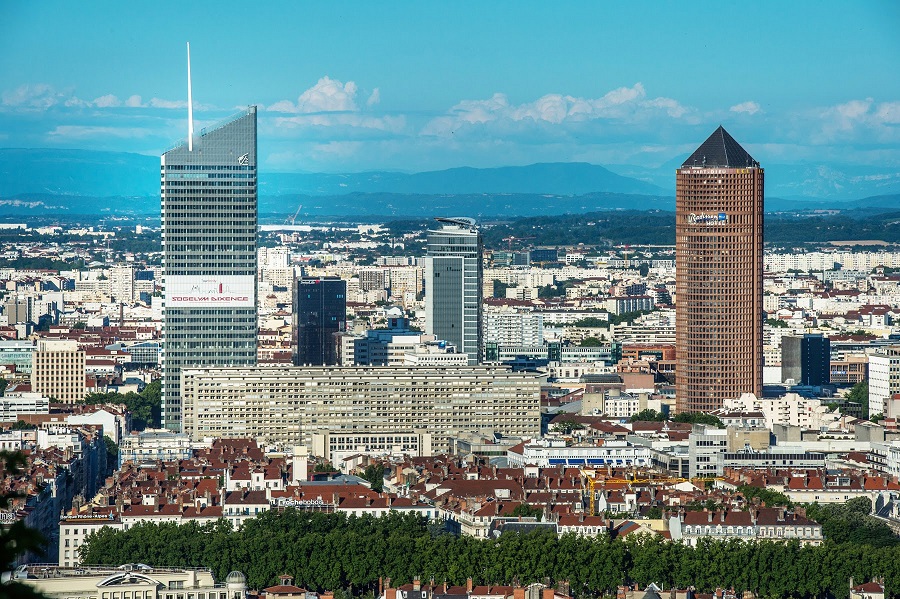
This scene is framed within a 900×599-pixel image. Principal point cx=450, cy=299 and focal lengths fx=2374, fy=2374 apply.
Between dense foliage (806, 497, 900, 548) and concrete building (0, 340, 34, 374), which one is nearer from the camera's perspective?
dense foliage (806, 497, 900, 548)

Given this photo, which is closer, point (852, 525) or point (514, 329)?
point (852, 525)

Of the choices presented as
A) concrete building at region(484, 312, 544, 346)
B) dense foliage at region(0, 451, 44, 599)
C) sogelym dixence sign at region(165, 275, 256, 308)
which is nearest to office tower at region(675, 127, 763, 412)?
sogelym dixence sign at region(165, 275, 256, 308)

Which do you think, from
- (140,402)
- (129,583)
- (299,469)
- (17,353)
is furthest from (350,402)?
(17,353)

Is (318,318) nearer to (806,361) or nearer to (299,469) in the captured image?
(806,361)

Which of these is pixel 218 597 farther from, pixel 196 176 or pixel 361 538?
pixel 196 176

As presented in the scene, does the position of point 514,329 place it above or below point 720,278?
below

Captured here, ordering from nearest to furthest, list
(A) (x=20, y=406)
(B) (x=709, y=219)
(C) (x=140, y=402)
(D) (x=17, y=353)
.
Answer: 1. (A) (x=20, y=406)
2. (B) (x=709, y=219)
3. (C) (x=140, y=402)
4. (D) (x=17, y=353)

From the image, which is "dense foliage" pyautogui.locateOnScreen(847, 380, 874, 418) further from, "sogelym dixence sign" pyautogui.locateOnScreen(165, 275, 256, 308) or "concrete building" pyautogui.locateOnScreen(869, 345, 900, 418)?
"sogelym dixence sign" pyautogui.locateOnScreen(165, 275, 256, 308)

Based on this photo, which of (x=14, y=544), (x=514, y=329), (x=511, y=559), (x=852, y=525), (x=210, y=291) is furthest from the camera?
(x=514, y=329)

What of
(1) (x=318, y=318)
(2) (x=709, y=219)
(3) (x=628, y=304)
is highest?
(2) (x=709, y=219)
